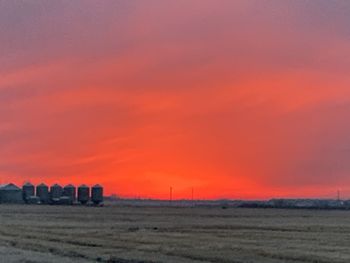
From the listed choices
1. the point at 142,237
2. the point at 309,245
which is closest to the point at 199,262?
the point at 309,245

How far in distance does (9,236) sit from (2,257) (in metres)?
18.2

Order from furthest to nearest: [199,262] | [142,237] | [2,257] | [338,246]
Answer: [142,237]
[338,246]
[2,257]
[199,262]

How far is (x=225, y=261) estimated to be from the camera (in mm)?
37125

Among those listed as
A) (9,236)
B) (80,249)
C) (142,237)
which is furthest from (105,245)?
(9,236)

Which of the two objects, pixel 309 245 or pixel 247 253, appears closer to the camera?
pixel 247 253

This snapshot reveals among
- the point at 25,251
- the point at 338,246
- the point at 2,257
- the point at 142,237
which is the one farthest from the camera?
the point at 142,237

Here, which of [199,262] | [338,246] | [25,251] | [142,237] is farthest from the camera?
[142,237]

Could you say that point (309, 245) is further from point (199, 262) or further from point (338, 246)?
point (199, 262)

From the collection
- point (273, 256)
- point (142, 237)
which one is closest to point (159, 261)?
point (273, 256)

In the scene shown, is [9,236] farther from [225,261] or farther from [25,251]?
[225,261]

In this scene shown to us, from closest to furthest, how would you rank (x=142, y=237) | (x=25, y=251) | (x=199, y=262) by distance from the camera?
(x=199, y=262) → (x=25, y=251) → (x=142, y=237)

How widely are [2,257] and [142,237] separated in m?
18.4

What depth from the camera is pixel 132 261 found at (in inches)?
1481

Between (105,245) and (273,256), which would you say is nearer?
(273,256)
